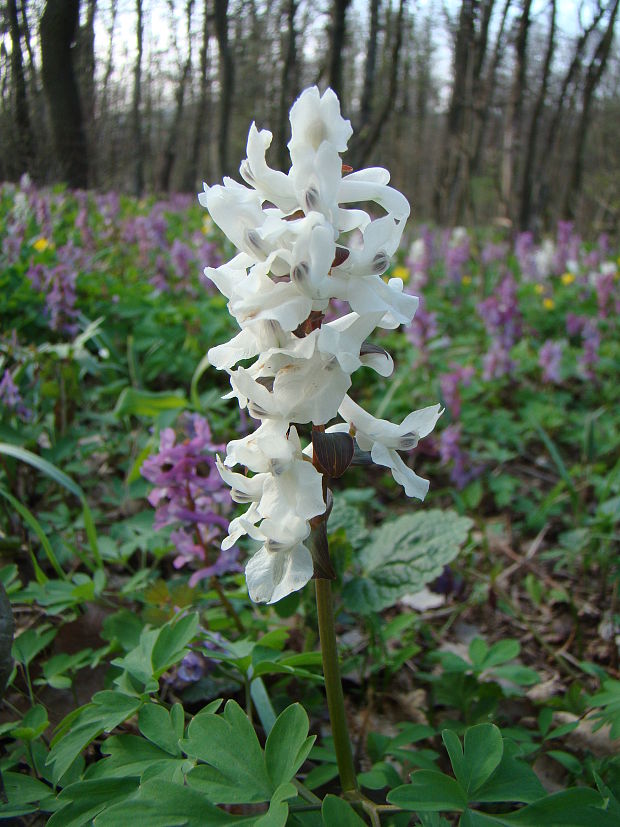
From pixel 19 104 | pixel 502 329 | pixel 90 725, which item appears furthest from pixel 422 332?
pixel 19 104

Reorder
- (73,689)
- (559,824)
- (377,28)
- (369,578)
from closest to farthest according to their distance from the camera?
1. (559,824)
2. (73,689)
3. (369,578)
4. (377,28)

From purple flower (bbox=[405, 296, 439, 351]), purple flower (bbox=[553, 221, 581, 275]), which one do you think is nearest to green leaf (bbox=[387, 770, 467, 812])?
purple flower (bbox=[405, 296, 439, 351])

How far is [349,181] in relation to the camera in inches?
39.3

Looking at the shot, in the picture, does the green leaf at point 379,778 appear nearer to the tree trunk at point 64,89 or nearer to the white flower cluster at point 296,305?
the white flower cluster at point 296,305

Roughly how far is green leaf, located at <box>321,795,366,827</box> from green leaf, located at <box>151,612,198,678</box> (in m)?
0.39

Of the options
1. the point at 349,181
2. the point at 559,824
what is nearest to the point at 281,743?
the point at 559,824

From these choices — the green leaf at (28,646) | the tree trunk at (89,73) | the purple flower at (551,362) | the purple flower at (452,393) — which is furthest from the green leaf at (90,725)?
the tree trunk at (89,73)

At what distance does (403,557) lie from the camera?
1679 mm

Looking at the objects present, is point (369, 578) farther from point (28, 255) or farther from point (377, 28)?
point (377, 28)

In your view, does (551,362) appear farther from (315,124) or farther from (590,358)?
(315,124)

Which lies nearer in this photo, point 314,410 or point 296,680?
point 314,410

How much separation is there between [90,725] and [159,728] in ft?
0.45

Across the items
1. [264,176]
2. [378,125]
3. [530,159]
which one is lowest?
[264,176]

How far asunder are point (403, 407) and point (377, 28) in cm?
823
